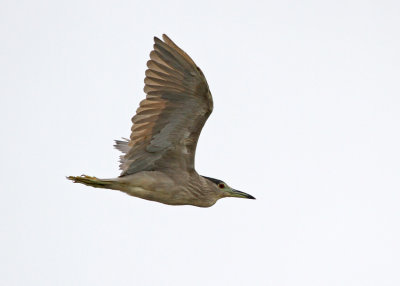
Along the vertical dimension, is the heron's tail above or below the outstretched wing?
below

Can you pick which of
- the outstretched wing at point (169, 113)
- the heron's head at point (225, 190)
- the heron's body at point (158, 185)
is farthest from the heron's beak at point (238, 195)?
the outstretched wing at point (169, 113)

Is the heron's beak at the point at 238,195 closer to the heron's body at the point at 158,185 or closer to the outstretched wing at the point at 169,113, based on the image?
the heron's body at the point at 158,185

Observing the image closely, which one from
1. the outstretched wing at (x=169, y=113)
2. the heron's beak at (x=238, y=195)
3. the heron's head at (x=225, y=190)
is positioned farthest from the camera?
the heron's beak at (x=238, y=195)

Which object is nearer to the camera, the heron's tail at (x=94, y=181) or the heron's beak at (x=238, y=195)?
the heron's tail at (x=94, y=181)

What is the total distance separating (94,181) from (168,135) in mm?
1172

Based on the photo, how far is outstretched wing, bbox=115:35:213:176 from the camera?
9.20 m

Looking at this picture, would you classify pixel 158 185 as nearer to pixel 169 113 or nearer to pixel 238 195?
pixel 169 113

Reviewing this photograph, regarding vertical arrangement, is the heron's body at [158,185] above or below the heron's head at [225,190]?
below

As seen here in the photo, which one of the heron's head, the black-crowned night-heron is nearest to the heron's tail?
the black-crowned night-heron

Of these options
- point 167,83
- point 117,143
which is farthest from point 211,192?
point 117,143

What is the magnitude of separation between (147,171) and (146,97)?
44.7 inches

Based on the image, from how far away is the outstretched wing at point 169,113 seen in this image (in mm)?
9203

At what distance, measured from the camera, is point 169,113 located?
31.3ft

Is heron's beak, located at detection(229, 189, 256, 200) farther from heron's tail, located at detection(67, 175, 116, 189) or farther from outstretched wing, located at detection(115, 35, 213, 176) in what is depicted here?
heron's tail, located at detection(67, 175, 116, 189)
